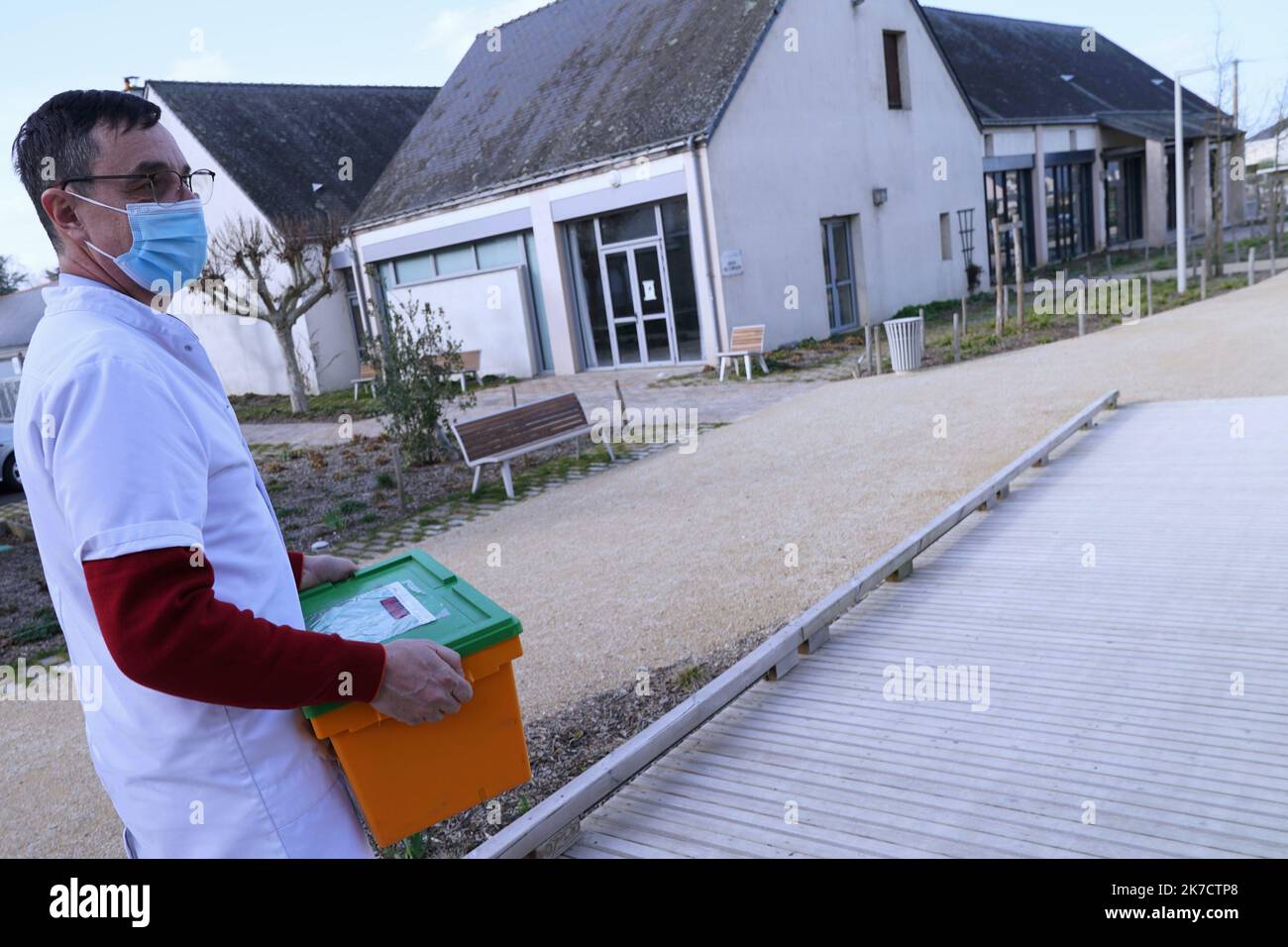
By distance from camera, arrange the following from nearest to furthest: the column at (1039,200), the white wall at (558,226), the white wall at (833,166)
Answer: the white wall at (558,226), the white wall at (833,166), the column at (1039,200)

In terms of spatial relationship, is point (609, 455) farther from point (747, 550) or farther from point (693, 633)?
point (693, 633)

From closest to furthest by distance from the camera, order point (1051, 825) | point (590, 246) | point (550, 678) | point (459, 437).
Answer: point (1051, 825) → point (550, 678) → point (459, 437) → point (590, 246)

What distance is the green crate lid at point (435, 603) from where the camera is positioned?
214cm

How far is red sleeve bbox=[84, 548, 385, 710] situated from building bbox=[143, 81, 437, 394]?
23089mm

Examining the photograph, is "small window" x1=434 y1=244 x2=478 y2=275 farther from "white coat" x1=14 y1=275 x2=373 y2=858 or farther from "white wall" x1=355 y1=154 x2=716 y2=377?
"white coat" x1=14 y1=275 x2=373 y2=858

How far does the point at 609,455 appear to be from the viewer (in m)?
12.0

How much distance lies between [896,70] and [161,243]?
78.5ft

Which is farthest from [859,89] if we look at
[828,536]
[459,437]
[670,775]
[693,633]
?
[670,775]

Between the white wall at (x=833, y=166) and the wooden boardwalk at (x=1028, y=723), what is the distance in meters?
13.3

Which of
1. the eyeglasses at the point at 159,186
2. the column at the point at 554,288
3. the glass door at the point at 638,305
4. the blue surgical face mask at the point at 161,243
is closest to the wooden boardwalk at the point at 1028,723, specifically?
the blue surgical face mask at the point at 161,243

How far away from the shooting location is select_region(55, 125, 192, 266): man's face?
1.95m

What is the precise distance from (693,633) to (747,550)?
166cm

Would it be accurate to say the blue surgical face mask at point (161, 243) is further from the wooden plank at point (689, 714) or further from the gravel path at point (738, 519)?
the gravel path at point (738, 519)

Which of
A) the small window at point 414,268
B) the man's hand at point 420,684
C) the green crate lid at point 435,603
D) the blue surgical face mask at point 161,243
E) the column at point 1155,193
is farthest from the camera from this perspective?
the column at point 1155,193
